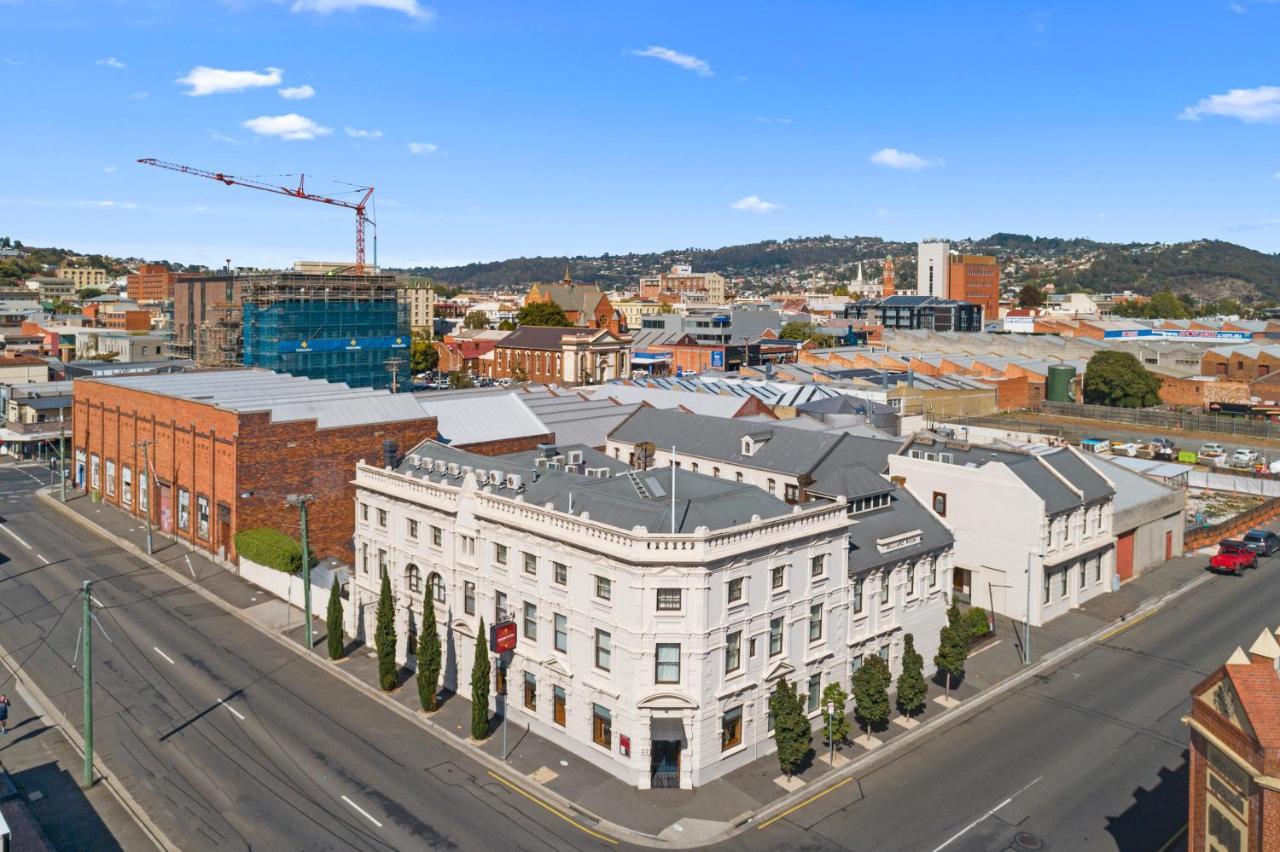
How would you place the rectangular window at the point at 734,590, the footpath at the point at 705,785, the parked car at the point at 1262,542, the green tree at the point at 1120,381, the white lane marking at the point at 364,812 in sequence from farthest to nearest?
the green tree at the point at 1120,381
the parked car at the point at 1262,542
the rectangular window at the point at 734,590
the footpath at the point at 705,785
the white lane marking at the point at 364,812

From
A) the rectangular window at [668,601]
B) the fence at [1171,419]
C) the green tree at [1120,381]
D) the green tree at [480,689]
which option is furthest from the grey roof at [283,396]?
the green tree at [1120,381]

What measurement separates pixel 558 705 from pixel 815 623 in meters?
11.4

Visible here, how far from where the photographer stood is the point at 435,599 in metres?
44.6

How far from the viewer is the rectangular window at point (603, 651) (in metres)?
36.0

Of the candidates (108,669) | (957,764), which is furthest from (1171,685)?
(108,669)

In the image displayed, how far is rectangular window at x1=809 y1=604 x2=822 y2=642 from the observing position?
128 ft

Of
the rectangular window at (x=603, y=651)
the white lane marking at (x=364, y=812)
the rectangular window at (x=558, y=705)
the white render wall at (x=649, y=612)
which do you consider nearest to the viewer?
the white lane marking at (x=364, y=812)

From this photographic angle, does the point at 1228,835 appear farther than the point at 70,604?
No

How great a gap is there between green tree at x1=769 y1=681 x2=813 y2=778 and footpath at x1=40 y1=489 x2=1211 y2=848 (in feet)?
3.94

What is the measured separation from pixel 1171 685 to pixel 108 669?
51829mm

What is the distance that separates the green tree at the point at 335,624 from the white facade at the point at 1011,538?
109 ft

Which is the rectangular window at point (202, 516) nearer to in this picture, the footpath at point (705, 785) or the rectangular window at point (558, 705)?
the footpath at point (705, 785)

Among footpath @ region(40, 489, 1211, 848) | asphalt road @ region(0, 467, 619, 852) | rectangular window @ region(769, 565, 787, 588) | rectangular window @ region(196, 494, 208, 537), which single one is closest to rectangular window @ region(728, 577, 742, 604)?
rectangular window @ region(769, 565, 787, 588)

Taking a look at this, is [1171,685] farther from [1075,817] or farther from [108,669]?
[108,669]
